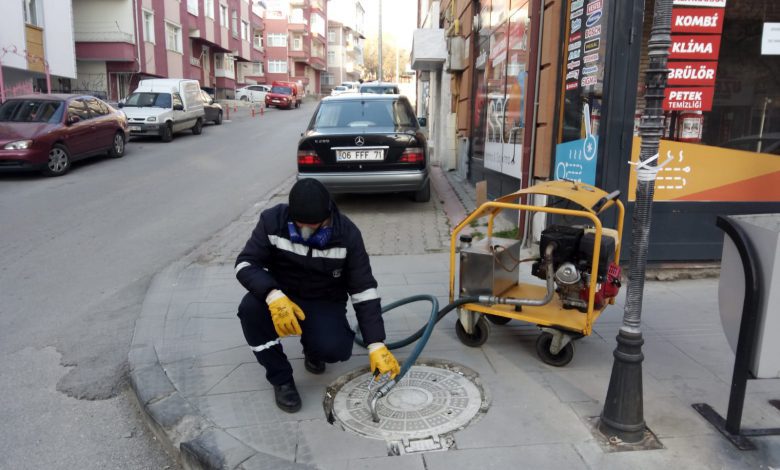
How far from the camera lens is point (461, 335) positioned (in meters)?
4.27

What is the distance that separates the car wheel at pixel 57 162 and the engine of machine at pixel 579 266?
1161 cm

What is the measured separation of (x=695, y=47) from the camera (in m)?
5.36

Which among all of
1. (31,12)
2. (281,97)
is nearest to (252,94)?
(281,97)

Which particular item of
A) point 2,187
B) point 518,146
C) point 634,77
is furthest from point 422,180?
point 2,187

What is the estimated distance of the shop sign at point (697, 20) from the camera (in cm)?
530

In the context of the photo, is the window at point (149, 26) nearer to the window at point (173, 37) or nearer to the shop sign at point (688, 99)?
the window at point (173, 37)

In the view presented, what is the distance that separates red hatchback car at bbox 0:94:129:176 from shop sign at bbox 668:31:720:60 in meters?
11.6

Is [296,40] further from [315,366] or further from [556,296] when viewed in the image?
[315,366]

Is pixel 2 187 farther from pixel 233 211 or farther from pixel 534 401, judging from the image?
pixel 534 401

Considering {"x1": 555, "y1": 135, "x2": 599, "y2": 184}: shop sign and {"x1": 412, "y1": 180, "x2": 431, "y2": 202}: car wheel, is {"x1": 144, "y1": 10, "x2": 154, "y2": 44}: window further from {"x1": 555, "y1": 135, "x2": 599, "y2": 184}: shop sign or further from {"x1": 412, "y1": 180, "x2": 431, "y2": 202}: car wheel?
{"x1": 555, "y1": 135, "x2": 599, "y2": 184}: shop sign

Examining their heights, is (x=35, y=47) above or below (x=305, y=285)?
above

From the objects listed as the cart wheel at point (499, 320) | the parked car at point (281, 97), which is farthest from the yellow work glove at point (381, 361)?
the parked car at point (281, 97)

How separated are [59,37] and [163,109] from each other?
7.25 m

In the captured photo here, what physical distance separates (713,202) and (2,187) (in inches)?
464
